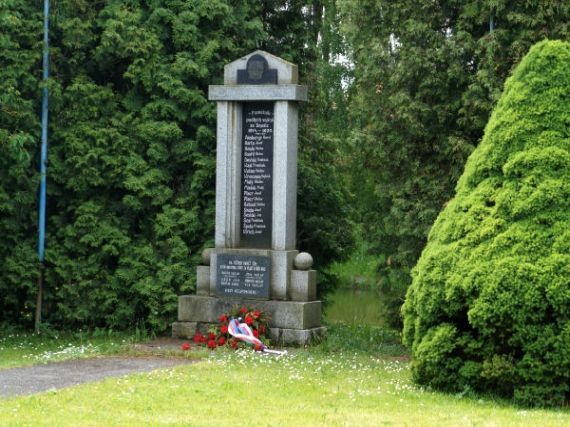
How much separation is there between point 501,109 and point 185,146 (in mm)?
5519

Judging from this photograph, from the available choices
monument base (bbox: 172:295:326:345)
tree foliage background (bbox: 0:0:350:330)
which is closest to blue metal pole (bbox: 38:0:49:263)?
tree foliage background (bbox: 0:0:350:330)

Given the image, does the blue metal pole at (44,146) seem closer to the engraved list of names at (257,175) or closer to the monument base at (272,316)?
the monument base at (272,316)

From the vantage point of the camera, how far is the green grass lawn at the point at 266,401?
7.77m

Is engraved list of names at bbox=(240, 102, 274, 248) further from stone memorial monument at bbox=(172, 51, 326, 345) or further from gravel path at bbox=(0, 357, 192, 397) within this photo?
gravel path at bbox=(0, 357, 192, 397)

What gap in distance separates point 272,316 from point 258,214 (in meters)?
1.29

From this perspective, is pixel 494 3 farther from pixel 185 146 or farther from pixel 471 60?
pixel 185 146

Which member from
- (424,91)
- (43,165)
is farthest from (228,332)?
(424,91)

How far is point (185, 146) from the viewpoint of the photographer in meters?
14.1

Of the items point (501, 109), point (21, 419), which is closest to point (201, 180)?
point (501, 109)

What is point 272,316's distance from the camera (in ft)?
41.7

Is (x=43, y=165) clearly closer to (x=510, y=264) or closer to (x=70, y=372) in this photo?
(x=70, y=372)

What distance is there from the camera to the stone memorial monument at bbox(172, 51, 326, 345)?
501 inches

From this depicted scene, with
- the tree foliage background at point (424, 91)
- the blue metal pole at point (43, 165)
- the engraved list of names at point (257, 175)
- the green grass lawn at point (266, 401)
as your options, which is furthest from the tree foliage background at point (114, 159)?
the green grass lawn at point (266, 401)

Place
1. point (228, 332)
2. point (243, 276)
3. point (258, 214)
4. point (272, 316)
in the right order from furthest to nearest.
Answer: point (258, 214)
point (243, 276)
point (272, 316)
point (228, 332)
